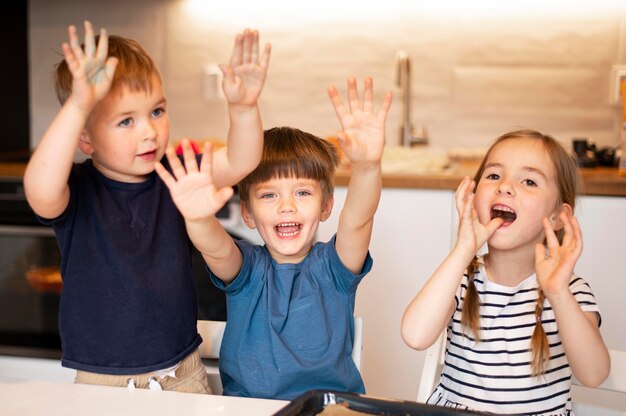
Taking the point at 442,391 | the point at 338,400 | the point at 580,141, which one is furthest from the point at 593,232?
the point at 338,400

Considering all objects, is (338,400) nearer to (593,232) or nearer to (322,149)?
(322,149)

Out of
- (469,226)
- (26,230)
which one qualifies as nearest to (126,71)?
(469,226)

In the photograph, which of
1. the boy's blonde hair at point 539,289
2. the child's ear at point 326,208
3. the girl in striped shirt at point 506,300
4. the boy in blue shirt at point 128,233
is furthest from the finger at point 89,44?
the boy's blonde hair at point 539,289

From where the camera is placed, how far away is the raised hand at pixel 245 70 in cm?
115

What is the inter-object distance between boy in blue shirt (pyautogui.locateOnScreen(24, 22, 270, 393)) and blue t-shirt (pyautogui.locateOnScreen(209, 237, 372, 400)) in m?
0.09

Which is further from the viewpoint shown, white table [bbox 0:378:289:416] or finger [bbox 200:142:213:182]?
finger [bbox 200:142:213:182]

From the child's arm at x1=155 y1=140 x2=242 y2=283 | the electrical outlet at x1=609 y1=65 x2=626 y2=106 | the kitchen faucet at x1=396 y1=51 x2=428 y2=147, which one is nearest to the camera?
the child's arm at x1=155 y1=140 x2=242 y2=283

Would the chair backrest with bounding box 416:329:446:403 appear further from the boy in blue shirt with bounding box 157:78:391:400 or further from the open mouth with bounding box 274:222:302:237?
the open mouth with bounding box 274:222:302:237

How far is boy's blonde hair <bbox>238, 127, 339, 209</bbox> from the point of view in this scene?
4.31ft

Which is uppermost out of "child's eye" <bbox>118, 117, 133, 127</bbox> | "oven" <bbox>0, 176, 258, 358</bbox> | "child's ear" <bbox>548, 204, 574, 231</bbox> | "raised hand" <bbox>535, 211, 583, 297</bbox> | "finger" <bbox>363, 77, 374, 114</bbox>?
"finger" <bbox>363, 77, 374, 114</bbox>

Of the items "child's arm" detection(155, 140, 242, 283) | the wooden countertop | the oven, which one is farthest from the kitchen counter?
"child's arm" detection(155, 140, 242, 283)

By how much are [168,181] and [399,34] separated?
182 centimetres

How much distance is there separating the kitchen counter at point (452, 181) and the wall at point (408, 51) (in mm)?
480

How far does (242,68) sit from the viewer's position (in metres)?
1.17
